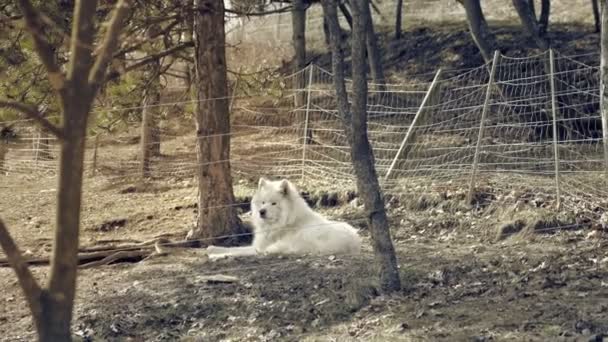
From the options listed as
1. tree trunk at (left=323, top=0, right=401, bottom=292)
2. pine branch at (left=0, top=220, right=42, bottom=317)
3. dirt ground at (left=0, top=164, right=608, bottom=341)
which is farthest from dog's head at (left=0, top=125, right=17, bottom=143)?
pine branch at (left=0, top=220, right=42, bottom=317)

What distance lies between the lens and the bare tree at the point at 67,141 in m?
4.44

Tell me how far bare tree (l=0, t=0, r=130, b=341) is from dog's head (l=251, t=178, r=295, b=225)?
18.2 feet

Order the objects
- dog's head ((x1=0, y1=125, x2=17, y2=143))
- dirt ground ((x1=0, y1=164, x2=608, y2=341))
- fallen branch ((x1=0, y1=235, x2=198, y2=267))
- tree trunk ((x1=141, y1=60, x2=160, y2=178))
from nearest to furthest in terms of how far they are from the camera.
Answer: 1. dirt ground ((x1=0, y1=164, x2=608, y2=341))
2. fallen branch ((x1=0, y1=235, x2=198, y2=267))
3. dog's head ((x1=0, y1=125, x2=17, y2=143))
4. tree trunk ((x1=141, y1=60, x2=160, y2=178))

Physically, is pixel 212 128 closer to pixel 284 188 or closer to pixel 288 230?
pixel 284 188

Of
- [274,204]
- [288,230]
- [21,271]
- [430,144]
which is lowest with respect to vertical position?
[288,230]

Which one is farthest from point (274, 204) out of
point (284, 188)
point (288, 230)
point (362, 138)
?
point (362, 138)

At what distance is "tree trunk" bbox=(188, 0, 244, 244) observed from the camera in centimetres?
1063

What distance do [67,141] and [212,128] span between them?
6.22 meters

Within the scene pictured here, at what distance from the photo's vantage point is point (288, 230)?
33.2ft

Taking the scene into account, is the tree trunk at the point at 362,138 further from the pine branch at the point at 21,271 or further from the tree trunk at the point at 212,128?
the tree trunk at the point at 212,128

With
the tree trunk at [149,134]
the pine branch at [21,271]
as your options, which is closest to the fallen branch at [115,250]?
the tree trunk at [149,134]

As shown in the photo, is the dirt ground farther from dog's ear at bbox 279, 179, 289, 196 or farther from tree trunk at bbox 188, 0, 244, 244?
dog's ear at bbox 279, 179, 289, 196

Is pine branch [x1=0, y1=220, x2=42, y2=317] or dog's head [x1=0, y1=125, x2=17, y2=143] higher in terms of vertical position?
dog's head [x1=0, y1=125, x2=17, y2=143]

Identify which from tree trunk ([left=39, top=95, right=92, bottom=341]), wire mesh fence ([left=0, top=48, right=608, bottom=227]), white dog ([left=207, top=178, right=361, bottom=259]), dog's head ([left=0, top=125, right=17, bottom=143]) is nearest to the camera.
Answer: tree trunk ([left=39, top=95, right=92, bottom=341])
